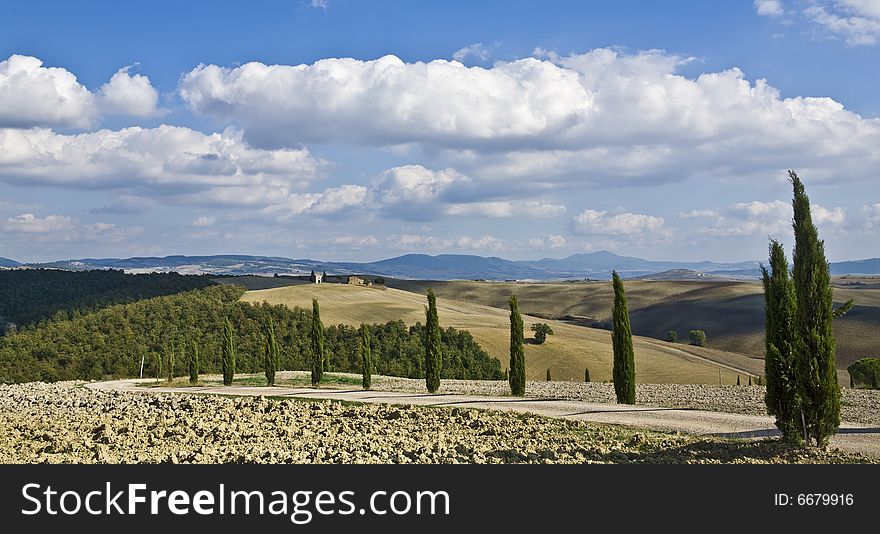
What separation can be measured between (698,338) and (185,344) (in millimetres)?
54174

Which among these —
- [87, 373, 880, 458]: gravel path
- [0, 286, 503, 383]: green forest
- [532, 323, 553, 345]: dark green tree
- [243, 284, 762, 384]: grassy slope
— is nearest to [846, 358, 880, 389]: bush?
[87, 373, 880, 458]: gravel path

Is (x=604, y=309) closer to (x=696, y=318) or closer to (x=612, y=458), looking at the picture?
(x=696, y=318)

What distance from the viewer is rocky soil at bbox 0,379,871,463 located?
1202 centimetres

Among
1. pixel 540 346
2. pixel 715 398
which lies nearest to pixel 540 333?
pixel 540 346

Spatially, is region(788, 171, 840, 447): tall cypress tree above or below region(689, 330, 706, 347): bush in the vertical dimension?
above

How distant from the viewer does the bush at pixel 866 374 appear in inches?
1423

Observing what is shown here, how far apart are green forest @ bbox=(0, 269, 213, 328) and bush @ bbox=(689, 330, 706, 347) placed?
5211cm

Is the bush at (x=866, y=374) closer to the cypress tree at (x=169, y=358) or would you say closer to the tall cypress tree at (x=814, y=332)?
the tall cypress tree at (x=814, y=332)

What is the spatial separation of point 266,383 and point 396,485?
31.1 m

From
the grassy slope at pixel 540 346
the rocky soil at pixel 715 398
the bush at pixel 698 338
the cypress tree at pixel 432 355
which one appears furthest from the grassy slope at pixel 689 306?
the cypress tree at pixel 432 355

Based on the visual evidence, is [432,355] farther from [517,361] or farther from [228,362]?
[228,362]

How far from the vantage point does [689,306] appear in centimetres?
10212

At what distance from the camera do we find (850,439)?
15.9 meters

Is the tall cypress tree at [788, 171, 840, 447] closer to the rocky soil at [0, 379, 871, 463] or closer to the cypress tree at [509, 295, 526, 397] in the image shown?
the rocky soil at [0, 379, 871, 463]
